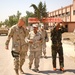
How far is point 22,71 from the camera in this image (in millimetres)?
10141

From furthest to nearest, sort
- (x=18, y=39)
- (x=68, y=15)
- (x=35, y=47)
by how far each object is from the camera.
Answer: (x=68, y=15) → (x=35, y=47) → (x=18, y=39)

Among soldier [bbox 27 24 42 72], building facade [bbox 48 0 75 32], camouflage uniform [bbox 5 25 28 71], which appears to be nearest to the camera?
camouflage uniform [bbox 5 25 28 71]

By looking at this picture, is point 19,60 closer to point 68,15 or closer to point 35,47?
point 35,47

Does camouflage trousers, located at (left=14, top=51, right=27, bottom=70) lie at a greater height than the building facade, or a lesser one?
lesser

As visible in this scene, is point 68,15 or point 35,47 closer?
point 35,47

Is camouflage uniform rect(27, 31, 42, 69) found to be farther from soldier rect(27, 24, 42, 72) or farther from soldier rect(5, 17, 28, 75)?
soldier rect(5, 17, 28, 75)

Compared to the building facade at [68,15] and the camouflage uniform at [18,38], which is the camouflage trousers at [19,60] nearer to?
the camouflage uniform at [18,38]

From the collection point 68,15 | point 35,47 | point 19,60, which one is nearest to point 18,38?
point 19,60

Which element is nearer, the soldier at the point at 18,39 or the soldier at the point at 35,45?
the soldier at the point at 18,39

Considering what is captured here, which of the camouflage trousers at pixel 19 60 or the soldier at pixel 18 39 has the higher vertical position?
the soldier at pixel 18 39

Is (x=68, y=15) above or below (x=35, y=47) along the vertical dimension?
above

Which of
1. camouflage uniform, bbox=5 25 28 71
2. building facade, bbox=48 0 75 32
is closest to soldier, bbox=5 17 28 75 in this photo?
camouflage uniform, bbox=5 25 28 71

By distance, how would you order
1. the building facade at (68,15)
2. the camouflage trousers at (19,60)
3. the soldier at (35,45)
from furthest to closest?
the building facade at (68,15)
the soldier at (35,45)
the camouflage trousers at (19,60)

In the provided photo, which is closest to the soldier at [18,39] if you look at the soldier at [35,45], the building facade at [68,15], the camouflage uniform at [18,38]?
the camouflage uniform at [18,38]
